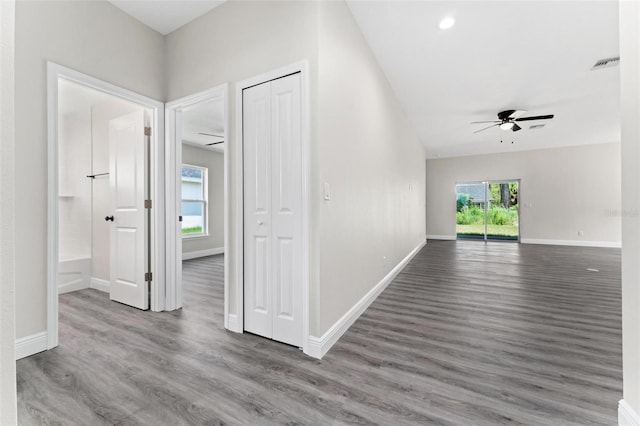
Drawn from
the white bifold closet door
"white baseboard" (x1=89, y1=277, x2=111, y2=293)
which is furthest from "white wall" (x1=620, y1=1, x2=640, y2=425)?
"white baseboard" (x1=89, y1=277, x2=111, y2=293)

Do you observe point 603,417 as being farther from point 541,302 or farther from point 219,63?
point 219,63

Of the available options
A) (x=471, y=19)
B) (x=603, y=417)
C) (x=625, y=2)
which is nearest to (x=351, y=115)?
(x=471, y=19)

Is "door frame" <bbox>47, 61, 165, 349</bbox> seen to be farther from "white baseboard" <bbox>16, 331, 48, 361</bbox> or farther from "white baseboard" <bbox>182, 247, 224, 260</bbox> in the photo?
"white baseboard" <bbox>182, 247, 224, 260</bbox>

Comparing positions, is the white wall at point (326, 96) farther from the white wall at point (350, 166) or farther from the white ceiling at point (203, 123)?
the white ceiling at point (203, 123)

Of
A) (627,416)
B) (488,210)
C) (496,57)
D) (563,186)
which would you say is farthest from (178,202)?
(563,186)

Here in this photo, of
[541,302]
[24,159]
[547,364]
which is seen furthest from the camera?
[541,302]

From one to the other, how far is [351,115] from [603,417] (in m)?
2.64

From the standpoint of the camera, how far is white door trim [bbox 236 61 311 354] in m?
2.01

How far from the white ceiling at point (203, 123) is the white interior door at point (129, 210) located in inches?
39.7

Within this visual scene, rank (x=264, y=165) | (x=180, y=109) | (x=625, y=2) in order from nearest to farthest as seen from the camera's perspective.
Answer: (x=625, y=2), (x=264, y=165), (x=180, y=109)

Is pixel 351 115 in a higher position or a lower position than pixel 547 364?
higher

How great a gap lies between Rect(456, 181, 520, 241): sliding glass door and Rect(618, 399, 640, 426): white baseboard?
8583 mm

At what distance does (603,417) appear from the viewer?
1.37 metres

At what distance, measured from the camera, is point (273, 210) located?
2.20 meters
